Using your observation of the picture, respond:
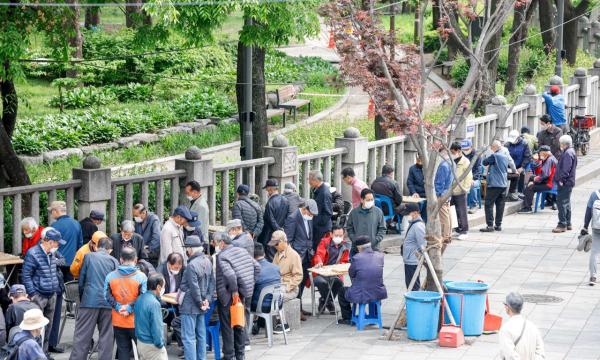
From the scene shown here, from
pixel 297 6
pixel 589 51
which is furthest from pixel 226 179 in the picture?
pixel 589 51

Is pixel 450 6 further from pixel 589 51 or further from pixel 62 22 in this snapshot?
pixel 589 51

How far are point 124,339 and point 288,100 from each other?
24.2 m

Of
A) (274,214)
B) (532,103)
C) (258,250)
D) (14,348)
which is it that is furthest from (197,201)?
(532,103)

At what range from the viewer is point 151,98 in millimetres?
39281

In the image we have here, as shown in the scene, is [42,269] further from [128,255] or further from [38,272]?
[128,255]

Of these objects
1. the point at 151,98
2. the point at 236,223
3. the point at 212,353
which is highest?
the point at 151,98

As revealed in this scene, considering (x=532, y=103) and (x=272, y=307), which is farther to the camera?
(x=532, y=103)

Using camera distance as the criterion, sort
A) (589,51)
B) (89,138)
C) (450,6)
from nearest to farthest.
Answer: (450,6)
(89,138)
(589,51)

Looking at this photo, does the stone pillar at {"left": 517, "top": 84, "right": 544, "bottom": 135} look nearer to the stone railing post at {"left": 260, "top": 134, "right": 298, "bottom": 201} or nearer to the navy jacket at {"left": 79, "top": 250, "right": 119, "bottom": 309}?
the stone railing post at {"left": 260, "top": 134, "right": 298, "bottom": 201}

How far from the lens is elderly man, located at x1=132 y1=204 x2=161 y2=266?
1823cm

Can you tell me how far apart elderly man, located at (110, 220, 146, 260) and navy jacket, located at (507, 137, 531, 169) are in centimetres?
1137

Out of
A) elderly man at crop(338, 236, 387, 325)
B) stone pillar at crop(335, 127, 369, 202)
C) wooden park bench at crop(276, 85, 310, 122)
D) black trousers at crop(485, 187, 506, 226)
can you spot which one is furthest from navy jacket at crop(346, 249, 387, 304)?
wooden park bench at crop(276, 85, 310, 122)

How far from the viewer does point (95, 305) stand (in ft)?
52.7

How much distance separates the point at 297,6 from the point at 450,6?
421 centimetres
